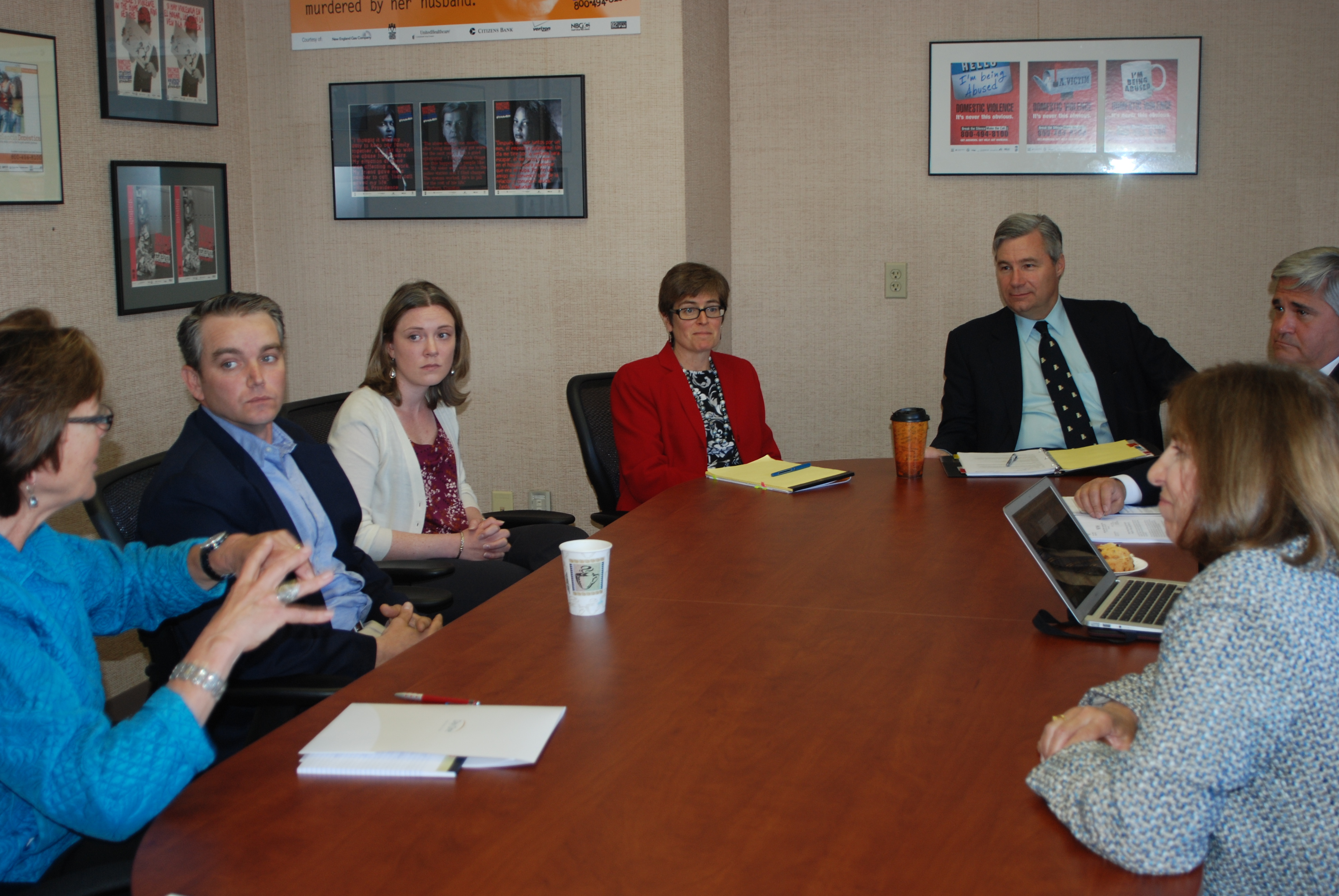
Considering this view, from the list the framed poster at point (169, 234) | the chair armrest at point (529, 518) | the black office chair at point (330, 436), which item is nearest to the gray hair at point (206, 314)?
the black office chair at point (330, 436)

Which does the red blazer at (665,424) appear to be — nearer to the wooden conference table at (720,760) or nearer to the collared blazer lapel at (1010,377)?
the collared blazer lapel at (1010,377)

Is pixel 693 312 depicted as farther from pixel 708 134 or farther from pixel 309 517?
pixel 309 517

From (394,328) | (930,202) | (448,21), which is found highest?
(448,21)

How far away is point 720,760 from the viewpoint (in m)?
1.32

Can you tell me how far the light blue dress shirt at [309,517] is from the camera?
224cm

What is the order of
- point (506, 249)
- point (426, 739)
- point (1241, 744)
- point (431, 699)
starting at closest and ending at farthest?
1. point (1241, 744)
2. point (426, 739)
3. point (431, 699)
4. point (506, 249)

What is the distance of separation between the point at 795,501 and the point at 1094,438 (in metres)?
1.25

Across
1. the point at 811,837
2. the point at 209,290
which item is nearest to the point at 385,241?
the point at 209,290

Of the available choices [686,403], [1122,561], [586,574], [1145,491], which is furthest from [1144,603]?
[686,403]

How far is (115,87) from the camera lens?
3.33 m

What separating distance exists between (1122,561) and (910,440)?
2.92 feet

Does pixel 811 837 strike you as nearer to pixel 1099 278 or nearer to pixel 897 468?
pixel 897 468

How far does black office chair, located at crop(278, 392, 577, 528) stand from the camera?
259cm

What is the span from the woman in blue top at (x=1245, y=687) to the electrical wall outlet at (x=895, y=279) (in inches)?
128
